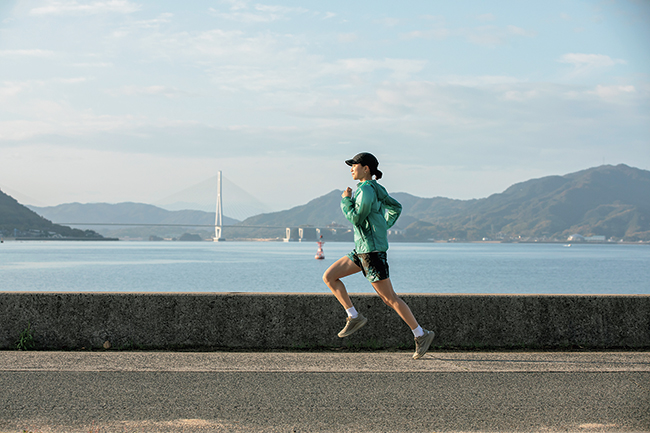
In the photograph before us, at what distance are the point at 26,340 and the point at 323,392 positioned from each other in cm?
357

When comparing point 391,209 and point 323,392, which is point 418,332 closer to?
point 391,209

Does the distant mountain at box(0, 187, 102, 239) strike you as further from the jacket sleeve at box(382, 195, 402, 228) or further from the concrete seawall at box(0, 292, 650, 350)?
the jacket sleeve at box(382, 195, 402, 228)

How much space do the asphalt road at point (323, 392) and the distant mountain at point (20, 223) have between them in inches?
6946

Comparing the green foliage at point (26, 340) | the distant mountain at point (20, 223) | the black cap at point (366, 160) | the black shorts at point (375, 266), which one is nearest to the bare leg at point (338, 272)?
the black shorts at point (375, 266)

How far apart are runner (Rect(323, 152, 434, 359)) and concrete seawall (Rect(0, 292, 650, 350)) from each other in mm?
630

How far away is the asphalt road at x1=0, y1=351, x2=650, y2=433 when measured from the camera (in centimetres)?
397

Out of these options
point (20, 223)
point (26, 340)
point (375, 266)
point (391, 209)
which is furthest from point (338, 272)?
point (20, 223)

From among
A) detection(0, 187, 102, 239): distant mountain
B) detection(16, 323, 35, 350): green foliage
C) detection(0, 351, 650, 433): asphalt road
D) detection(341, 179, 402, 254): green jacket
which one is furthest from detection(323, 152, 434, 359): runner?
detection(0, 187, 102, 239): distant mountain

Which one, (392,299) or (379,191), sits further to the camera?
(379,191)

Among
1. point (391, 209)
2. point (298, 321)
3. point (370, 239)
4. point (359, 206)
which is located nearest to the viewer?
point (359, 206)

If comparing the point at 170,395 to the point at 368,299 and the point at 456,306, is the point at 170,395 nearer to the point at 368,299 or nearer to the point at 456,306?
the point at 368,299

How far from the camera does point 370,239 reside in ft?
19.2

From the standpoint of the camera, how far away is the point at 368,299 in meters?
6.75


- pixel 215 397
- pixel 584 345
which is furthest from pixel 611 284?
pixel 215 397
